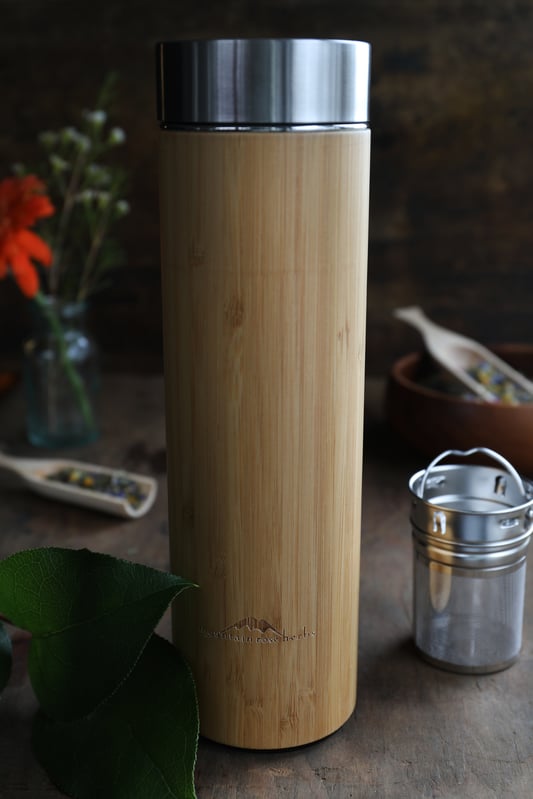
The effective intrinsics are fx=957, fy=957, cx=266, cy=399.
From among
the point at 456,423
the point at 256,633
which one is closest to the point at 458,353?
the point at 456,423

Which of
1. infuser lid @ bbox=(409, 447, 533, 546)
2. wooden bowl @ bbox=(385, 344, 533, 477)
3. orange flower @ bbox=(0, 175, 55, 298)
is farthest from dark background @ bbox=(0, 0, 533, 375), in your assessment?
infuser lid @ bbox=(409, 447, 533, 546)

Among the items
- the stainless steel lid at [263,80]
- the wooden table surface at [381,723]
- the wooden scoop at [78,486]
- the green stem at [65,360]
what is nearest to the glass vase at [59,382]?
the green stem at [65,360]

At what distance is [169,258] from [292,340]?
0.28 ft

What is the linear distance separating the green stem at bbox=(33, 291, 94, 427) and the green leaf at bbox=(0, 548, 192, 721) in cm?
59

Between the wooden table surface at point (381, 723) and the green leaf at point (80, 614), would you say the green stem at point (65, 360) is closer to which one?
the wooden table surface at point (381, 723)

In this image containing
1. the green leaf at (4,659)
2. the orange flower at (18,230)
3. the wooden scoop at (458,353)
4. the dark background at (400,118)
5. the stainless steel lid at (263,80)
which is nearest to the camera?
the stainless steel lid at (263,80)

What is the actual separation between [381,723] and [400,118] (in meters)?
0.96

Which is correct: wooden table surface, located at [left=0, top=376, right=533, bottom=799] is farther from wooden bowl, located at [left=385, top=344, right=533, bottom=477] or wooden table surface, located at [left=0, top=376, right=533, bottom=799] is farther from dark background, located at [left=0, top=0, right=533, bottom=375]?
dark background, located at [left=0, top=0, right=533, bottom=375]

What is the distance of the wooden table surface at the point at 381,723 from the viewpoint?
0.56 m

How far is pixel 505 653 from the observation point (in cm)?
69

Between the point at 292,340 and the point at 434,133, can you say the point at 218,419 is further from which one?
the point at 434,133

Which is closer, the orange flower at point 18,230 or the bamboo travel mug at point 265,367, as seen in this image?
the bamboo travel mug at point 265,367

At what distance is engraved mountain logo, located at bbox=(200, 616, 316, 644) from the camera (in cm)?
57

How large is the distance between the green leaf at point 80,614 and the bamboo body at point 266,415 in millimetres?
51
